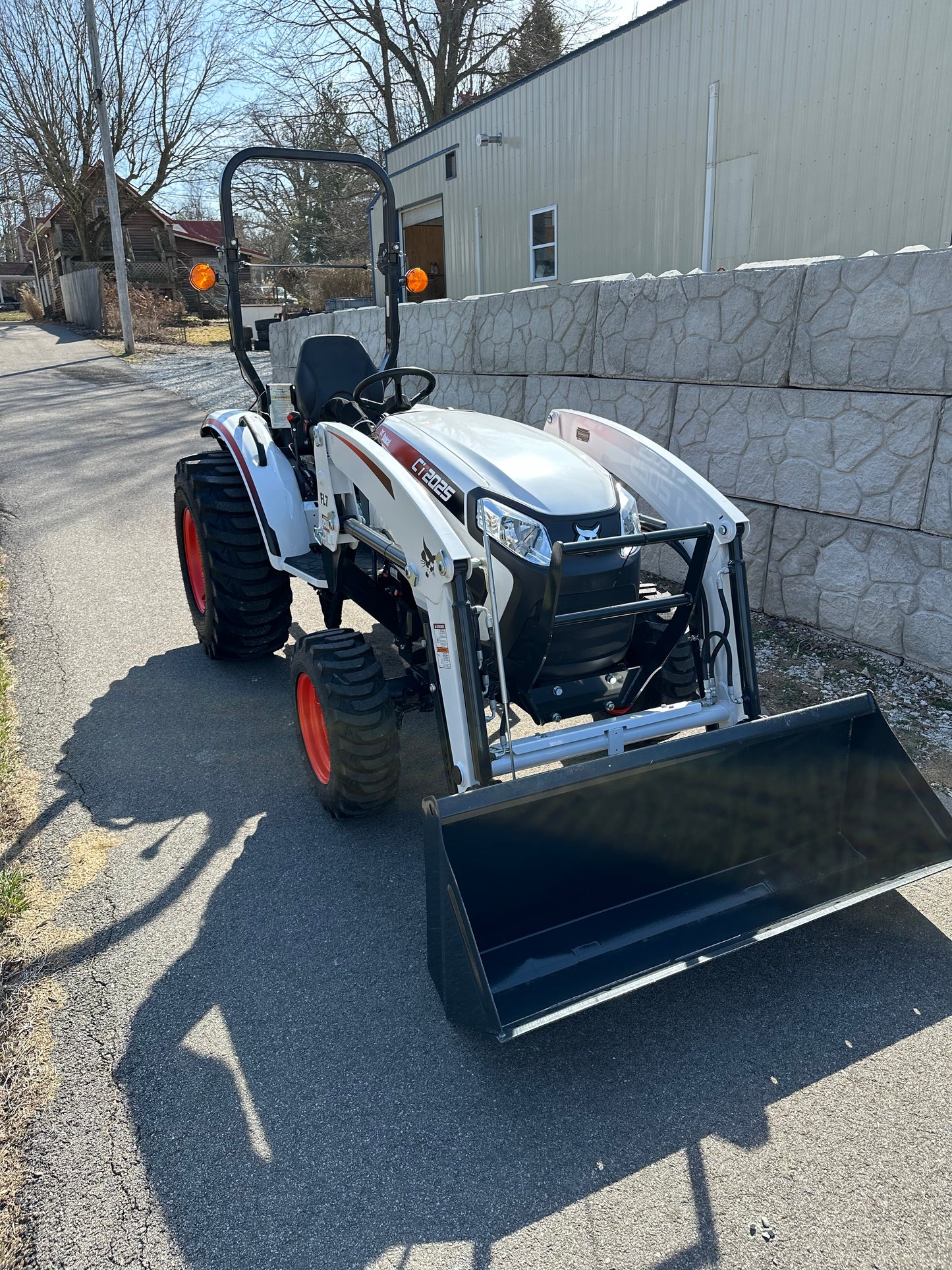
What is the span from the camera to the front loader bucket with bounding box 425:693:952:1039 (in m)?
2.35

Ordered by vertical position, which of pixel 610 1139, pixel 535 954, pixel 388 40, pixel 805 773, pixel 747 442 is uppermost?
pixel 388 40

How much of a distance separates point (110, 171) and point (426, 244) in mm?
7358

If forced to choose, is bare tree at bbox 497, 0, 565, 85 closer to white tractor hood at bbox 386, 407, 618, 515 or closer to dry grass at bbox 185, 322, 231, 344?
dry grass at bbox 185, 322, 231, 344

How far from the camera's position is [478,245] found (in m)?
14.7

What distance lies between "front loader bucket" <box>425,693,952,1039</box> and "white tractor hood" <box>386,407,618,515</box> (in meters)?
0.89

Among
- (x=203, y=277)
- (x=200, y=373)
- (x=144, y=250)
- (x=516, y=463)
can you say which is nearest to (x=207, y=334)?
(x=200, y=373)

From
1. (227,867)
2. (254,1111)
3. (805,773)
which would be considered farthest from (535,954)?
(227,867)

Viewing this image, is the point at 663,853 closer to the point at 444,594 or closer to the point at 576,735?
the point at 576,735

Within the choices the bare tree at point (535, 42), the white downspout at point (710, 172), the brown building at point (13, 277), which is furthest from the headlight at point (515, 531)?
the brown building at point (13, 277)

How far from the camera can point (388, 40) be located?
25.0 m

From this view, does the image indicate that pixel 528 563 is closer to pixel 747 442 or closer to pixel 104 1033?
pixel 104 1033

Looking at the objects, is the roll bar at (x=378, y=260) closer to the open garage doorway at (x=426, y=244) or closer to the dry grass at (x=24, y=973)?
the dry grass at (x=24, y=973)

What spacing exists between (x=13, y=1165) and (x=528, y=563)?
6.64 feet

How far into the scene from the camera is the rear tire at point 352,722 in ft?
10.3
